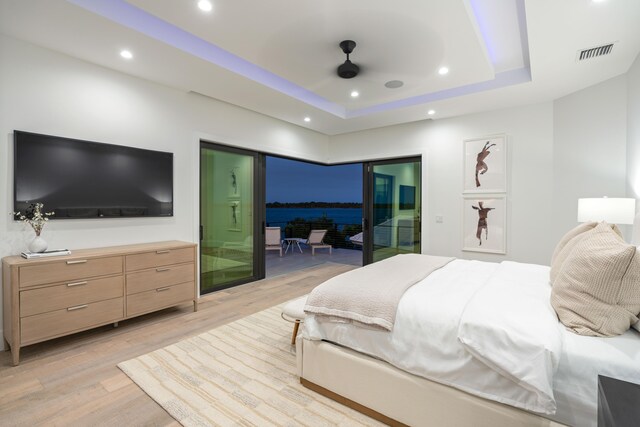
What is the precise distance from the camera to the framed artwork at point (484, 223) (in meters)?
4.32

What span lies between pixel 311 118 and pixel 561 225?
390 centimetres

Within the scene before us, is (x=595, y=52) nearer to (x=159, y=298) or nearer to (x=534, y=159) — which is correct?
(x=534, y=159)

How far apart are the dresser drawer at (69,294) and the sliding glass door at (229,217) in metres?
1.37

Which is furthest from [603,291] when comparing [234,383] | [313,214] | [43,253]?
[313,214]

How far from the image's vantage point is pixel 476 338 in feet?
4.75

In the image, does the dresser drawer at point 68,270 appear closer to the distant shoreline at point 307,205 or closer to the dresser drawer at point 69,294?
the dresser drawer at point 69,294

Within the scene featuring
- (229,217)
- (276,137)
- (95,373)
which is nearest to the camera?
(95,373)

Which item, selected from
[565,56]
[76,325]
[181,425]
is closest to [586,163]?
[565,56]

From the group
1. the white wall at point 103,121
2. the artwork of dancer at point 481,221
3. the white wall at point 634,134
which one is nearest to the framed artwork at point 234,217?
the white wall at point 103,121

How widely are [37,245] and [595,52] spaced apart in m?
5.37

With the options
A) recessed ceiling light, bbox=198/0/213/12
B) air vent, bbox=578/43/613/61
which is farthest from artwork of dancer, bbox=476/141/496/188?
recessed ceiling light, bbox=198/0/213/12

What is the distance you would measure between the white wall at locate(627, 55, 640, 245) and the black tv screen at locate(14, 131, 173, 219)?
4.91 metres

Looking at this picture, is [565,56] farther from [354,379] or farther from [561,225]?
[354,379]

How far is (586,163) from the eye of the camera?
3.58 metres
